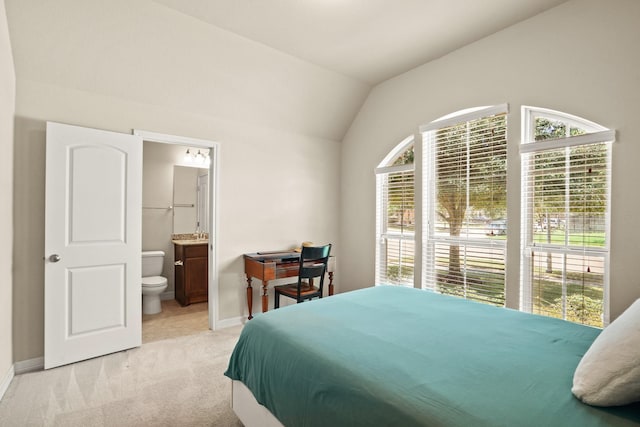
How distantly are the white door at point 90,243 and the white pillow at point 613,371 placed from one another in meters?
3.22

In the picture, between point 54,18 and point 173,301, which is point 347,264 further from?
point 54,18

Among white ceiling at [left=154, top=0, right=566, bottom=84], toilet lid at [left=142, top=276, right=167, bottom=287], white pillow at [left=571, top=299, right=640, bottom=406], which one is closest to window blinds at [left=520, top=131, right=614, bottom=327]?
white ceiling at [left=154, top=0, right=566, bottom=84]

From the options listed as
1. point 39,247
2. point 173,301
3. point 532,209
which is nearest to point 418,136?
point 532,209

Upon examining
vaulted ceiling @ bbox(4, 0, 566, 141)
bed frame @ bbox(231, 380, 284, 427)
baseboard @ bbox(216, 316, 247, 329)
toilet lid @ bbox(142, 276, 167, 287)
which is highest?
vaulted ceiling @ bbox(4, 0, 566, 141)

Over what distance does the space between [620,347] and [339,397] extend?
917 mm

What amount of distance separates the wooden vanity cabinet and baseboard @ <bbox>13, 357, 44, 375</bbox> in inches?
70.6

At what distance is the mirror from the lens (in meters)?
4.88

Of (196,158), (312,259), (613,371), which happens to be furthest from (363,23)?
(196,158)

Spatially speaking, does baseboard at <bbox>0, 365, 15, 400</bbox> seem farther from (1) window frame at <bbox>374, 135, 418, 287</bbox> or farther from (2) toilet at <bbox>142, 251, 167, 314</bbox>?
(1) window frame at <bbox>374, 135, 418, 287</bbox>

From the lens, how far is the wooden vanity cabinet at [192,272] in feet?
14.2

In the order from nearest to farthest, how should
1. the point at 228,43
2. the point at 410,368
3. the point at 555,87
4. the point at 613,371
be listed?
the point at 613,371 < the point at 410,368 < the point at 555,87 < the point at 228,43

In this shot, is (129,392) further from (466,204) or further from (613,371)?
(466,204)

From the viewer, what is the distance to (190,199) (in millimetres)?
5000

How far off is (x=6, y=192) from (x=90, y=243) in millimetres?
663
